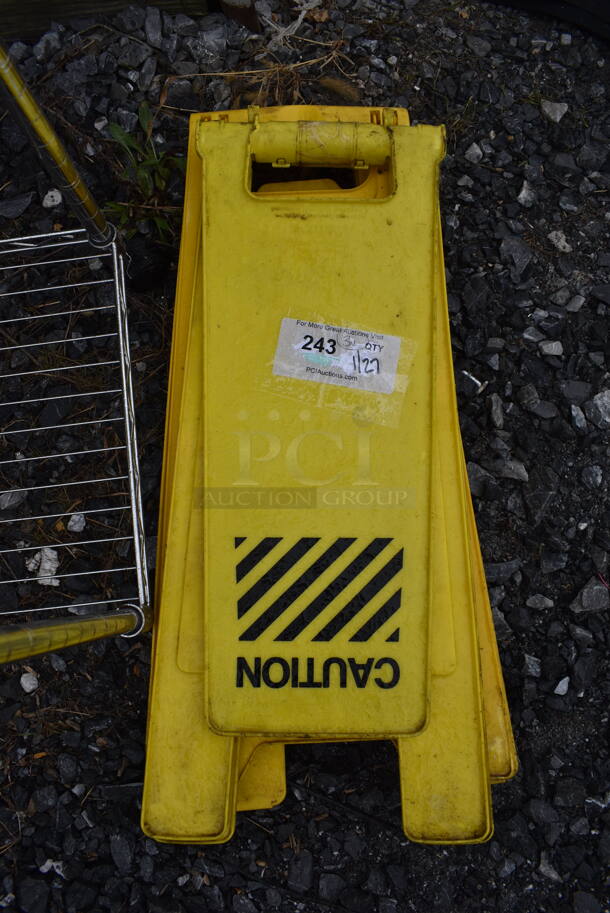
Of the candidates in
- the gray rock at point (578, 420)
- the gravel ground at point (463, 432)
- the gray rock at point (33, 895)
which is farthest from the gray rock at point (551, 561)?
the gray rock at point (33, 895)

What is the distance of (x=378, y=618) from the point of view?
1.27m

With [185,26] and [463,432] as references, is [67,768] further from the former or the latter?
[185,26]

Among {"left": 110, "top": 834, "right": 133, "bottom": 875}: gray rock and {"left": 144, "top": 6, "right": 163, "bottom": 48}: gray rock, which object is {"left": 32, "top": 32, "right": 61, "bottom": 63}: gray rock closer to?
{"left": 144, "top": 6, "right": 163, "bottom": 48}: gray rock

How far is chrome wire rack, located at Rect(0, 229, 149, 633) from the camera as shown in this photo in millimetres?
1592

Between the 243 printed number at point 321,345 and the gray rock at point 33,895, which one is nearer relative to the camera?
the 243 printed number at point 321,345

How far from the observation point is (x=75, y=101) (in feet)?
5.62

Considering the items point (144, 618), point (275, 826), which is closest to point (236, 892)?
point (275, 826)

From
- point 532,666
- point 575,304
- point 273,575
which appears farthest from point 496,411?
point 273,575

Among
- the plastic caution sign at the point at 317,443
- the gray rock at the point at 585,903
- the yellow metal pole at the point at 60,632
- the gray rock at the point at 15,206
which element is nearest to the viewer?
the yellow metal pole at the point at 60,632

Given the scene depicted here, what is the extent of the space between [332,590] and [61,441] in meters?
0.78

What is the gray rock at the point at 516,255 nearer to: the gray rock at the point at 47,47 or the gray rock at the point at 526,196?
the gray rock at the point at 526,196

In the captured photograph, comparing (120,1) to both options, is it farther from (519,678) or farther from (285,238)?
(519,678)

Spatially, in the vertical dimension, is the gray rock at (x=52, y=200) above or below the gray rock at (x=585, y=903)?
above

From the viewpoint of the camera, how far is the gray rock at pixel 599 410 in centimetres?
164
